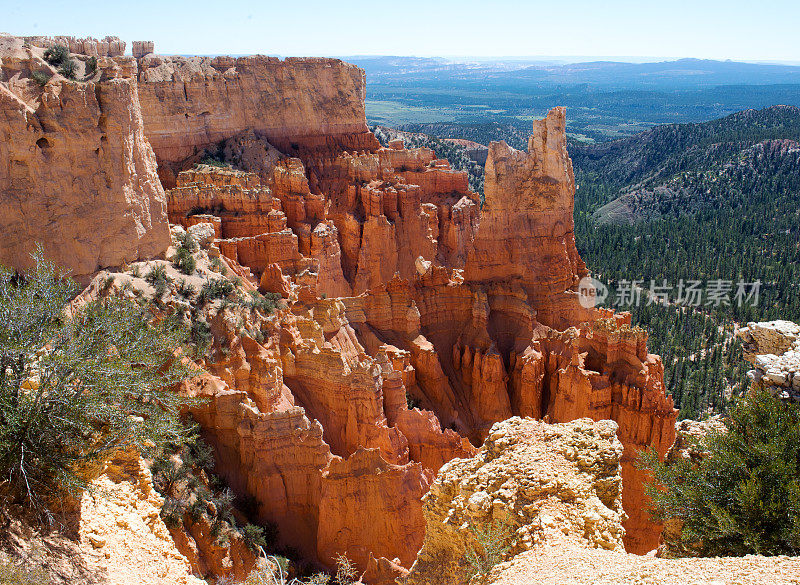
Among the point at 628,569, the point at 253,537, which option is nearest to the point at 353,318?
the point at 253,537

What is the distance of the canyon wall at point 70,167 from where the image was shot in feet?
52.5

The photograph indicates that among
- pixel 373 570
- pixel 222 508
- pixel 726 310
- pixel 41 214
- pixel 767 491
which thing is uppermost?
pixel 41 214

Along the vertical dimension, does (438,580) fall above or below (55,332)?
below

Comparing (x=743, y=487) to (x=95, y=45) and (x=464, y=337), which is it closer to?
(x=464, y=337)

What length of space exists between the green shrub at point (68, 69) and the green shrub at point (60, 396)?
7548 millimetres

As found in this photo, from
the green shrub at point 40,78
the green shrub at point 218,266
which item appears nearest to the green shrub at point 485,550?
the green shrub at point 218,266

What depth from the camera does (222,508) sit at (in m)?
14.8

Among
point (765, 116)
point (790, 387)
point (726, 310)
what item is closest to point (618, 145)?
point (765, 116)

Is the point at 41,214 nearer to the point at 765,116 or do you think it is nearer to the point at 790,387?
the point at 790,387

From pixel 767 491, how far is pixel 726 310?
2023 inches

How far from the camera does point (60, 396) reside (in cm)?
1035

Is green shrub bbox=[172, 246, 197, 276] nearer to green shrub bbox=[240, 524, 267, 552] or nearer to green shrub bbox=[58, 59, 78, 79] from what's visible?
green shrub bbox=[58, 59, 78, 79]

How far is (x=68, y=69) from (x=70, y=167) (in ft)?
9.27

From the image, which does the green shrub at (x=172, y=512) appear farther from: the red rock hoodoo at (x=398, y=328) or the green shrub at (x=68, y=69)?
the green shrub at (x=68, y=69)
